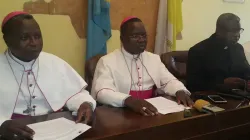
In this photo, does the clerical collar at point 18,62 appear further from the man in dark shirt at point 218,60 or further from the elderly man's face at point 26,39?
the man in dark shirt at point 218,60

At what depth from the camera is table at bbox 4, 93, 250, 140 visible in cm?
140

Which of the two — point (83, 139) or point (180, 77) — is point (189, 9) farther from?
point (83, 139)

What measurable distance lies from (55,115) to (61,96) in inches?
7.8

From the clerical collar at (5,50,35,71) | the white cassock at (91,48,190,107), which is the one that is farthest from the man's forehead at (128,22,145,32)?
the clerical collar at (5,50,35,71)

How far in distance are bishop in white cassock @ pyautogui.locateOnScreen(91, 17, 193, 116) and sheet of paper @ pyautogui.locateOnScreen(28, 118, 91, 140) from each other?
56 cm

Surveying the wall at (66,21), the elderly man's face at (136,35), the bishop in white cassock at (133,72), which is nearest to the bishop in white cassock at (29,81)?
the bishop in white cassock at (133,72)

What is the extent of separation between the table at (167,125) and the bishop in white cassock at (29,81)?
0.13 m

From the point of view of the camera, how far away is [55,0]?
9.49 ft

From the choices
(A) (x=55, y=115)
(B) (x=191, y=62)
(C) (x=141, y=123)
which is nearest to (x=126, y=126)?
(C) (x=141, y=123)

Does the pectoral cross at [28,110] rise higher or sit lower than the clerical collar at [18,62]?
lower

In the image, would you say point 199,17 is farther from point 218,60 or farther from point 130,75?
point 130,75

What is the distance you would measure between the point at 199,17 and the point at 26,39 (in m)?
2.93

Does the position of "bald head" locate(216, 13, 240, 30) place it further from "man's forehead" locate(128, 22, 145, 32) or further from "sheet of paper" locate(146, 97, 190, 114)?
"sheet of paper" locate(146, 97, 190, 114)

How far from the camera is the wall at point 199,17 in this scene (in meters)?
4.00
